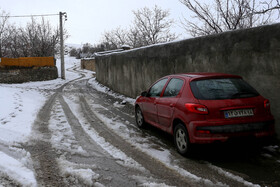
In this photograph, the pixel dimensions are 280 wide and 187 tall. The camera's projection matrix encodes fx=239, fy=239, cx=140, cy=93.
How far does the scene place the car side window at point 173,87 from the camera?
4.51 metres

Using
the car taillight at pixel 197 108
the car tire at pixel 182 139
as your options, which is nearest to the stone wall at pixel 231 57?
the car taillight at pixel 197 108

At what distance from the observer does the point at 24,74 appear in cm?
2205

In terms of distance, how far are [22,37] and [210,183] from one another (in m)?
37.4

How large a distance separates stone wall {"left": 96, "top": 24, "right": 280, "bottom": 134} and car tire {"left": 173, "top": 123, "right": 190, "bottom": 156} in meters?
2.14

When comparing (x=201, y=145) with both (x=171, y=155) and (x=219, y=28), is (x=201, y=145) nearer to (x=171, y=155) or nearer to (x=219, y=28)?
(x=171, y=155)

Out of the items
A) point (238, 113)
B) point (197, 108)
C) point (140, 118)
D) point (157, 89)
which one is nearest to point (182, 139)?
point (197, 108)

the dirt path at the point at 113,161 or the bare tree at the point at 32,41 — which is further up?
the bare tree at the point at 32,41

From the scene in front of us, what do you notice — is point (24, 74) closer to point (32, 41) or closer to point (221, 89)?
point (32, 41)

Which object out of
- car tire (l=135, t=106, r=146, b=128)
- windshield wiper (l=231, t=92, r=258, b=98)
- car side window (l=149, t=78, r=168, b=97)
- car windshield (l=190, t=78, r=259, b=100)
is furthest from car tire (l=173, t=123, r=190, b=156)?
car tire (l=135, t=106, r=146, b=128)

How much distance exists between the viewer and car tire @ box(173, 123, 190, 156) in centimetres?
403

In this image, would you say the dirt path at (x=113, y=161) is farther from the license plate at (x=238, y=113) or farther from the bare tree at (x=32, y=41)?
the bare tree at (x=32, y=41)

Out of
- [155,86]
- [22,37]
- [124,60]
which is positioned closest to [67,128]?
[155,86]

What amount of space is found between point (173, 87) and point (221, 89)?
1029mm

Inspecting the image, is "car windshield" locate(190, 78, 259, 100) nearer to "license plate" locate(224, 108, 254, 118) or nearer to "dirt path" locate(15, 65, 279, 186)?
"license plate" locate(224, 108, 254, 118)
